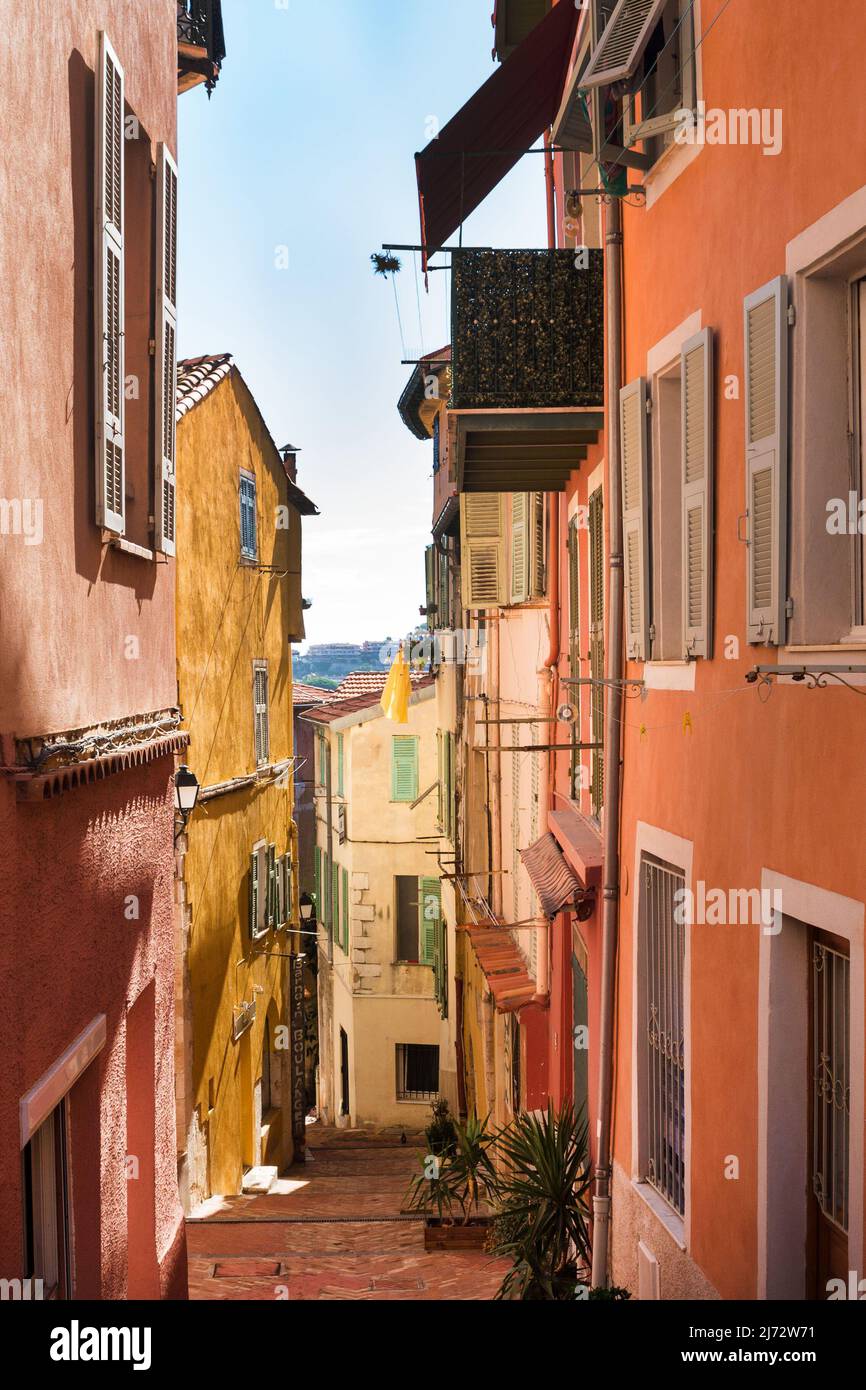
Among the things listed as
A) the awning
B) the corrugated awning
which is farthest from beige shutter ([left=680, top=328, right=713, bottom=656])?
the awning

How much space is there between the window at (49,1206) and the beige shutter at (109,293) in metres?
2.80

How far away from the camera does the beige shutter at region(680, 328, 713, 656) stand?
253 inches

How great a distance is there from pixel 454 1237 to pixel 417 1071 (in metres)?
16.2

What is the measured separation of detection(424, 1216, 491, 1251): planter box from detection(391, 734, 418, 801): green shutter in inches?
638

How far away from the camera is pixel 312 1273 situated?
1177 cm

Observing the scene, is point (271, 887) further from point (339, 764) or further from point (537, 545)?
point (339, 764)

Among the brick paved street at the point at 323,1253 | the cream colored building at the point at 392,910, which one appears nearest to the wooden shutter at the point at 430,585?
the cream colored building at the point at 392,910

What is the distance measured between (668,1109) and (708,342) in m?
4.33

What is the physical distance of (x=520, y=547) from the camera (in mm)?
14859

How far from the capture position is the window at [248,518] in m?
19.6

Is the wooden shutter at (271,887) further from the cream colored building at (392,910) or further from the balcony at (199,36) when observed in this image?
the balcony at (199,36)

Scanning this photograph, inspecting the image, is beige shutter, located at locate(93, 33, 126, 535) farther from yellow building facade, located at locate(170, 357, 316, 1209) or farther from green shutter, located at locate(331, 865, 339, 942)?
green shutter, located at locate(331, 865, 339, 942)
